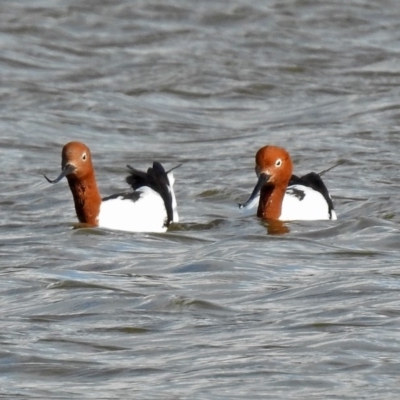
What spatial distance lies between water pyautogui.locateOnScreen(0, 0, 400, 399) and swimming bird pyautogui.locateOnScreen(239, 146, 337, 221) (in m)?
0.20

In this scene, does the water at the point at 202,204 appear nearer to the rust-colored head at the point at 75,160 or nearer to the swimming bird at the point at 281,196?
the swimming bird at the point at 281,196

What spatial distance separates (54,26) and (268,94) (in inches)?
163

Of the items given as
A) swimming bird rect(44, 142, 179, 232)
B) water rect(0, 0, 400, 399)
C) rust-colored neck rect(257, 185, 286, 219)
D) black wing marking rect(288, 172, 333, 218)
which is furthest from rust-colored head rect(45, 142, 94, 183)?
black wing marking rect(288, 172, 333, 218)

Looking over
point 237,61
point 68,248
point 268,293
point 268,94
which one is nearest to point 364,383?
point 268,293

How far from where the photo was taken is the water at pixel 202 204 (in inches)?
247

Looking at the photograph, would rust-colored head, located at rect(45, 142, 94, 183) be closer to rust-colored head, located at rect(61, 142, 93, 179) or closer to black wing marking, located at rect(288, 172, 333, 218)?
rust-colored head, located at rect(61, 142, 93, 179)

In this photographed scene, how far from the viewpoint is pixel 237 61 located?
18.0 m

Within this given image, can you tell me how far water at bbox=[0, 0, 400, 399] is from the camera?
6.27 meters

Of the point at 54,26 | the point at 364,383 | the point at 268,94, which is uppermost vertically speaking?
the point at 54,26

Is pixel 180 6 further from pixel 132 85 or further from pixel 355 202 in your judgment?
pixel 355 202

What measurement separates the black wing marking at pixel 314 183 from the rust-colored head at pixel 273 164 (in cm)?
36

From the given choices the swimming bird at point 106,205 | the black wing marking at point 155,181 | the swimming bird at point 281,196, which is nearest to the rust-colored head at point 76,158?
the swimming bird at point 106,205

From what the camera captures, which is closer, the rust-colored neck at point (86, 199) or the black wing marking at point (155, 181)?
the rust-colored neck at point (86, 199)

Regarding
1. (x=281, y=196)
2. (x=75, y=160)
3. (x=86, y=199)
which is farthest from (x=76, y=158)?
(x=281, y=196)
